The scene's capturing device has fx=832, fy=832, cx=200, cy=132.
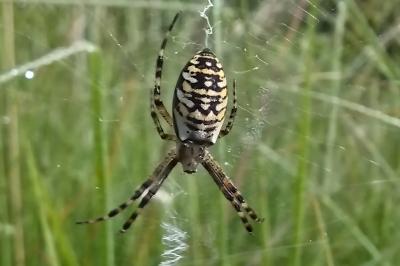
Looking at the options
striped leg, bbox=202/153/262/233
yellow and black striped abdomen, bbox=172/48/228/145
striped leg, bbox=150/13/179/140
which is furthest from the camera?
striped leg, bbox=202/153/262/233

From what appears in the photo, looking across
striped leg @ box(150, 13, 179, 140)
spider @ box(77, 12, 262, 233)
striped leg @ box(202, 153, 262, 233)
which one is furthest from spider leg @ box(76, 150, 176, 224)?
striped leg @ box(150, 13, 179, 140)

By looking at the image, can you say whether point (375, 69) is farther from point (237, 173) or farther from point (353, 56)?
point (237, 173)

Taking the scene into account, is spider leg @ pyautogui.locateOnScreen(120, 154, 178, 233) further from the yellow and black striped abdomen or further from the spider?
the yellow and black striped abdomen

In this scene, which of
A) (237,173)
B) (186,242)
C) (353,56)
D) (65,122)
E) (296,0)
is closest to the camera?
(296,0)

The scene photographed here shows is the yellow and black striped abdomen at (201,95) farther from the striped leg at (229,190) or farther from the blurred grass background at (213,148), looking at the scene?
the striped leg at (229,190)

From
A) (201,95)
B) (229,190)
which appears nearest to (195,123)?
(201,95)

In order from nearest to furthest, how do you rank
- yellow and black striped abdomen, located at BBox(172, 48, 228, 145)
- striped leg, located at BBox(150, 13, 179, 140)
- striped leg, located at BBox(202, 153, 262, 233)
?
yellow and black striped abdomen, located at BBox(172, 48, 228, 145) → striped leg, located at BBox(150, 13, 179, 140) → striped leg, located at BBox(202, 153, 262, 233)

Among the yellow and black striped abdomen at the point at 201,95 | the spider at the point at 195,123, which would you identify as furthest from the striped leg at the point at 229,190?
the yellow and black striped abdomen at the point at 201,95

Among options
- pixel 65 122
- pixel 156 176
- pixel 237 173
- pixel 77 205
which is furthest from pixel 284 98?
pixel 65 122
